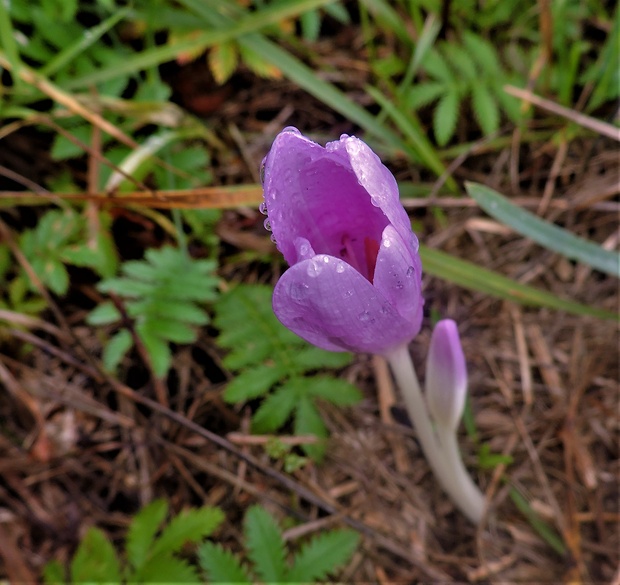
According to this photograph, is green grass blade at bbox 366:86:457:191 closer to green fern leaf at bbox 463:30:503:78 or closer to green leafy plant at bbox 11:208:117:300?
green fern leaf at bbox 463:30:503:78

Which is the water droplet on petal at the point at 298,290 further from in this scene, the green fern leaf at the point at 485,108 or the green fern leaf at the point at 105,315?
the green fern leaf at the point at 485,108

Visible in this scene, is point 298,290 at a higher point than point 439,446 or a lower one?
higher

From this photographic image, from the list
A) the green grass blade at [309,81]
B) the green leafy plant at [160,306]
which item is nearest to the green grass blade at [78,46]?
the green grass blade at [309,81]

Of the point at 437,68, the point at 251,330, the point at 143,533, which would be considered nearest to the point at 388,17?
the point at 437,68

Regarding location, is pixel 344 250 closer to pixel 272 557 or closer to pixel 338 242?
pixel 338 242

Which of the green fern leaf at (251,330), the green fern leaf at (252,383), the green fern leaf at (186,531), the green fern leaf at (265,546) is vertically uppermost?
the green fern leaf at (251,330)

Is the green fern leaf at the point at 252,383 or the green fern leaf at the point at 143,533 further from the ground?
the green fern leaf at the point at 252,383
